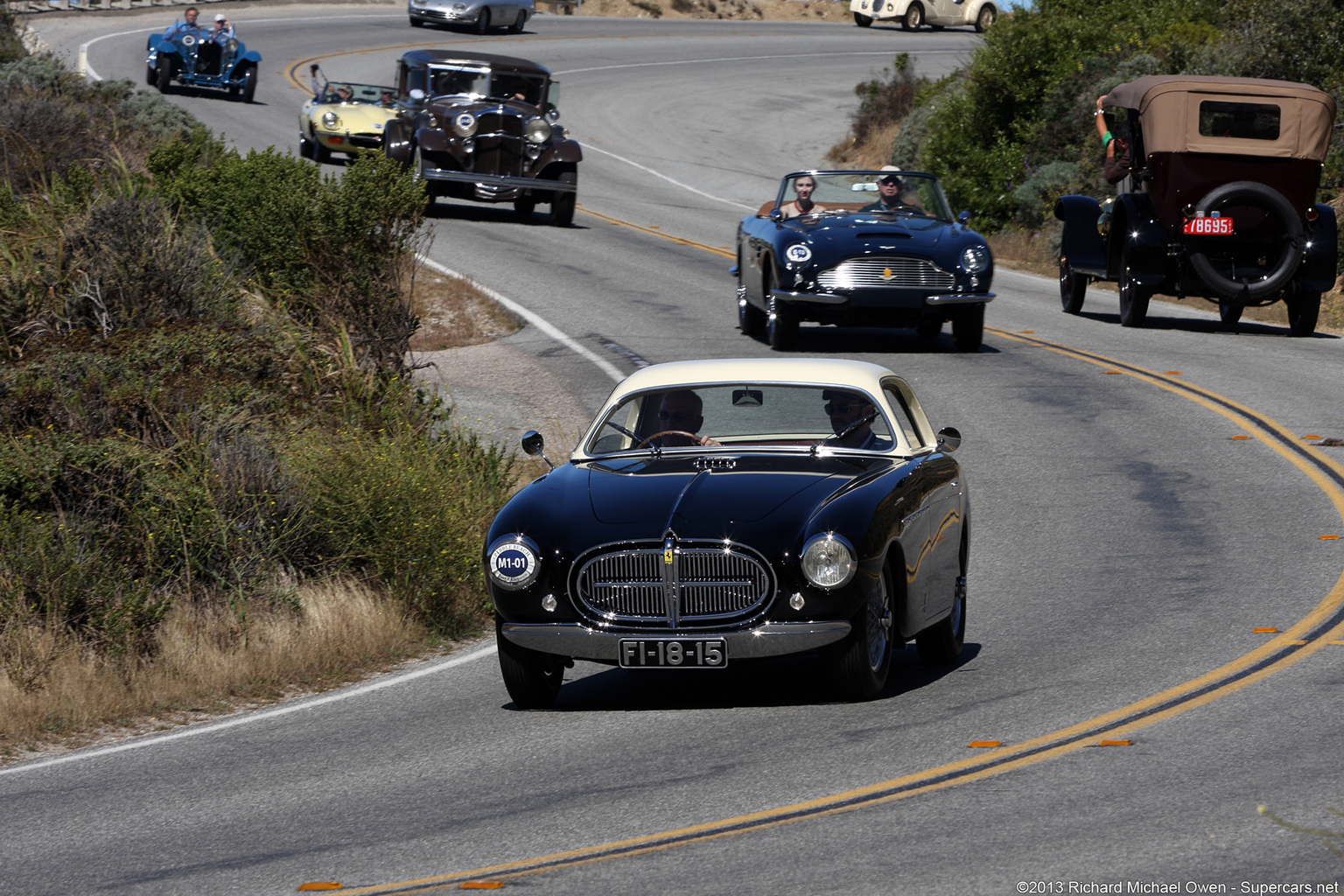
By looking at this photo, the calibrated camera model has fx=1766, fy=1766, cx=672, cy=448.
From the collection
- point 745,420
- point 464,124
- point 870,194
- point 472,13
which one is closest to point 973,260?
point 870,194

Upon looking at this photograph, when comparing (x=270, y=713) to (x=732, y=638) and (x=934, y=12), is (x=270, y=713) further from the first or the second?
(x=934, y=12)

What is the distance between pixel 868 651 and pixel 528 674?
1543mm

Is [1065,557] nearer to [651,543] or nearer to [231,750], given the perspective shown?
[651,543]

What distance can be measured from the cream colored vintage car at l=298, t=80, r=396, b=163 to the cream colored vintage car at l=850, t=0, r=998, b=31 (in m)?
34.9

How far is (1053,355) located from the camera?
19281mm

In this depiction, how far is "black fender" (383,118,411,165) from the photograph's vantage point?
88.7ft

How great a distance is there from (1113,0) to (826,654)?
32.3m

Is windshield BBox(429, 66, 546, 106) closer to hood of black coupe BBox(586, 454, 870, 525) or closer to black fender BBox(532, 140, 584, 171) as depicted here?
black fender BBox(532, 140, 584, 171)

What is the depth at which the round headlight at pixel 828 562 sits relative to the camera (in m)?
7.46

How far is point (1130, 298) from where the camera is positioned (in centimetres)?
2120

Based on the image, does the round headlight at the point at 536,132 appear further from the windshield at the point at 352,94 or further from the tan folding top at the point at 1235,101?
the tan folding top at the point at 1235,101

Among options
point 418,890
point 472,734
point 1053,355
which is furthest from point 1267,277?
point 418,890

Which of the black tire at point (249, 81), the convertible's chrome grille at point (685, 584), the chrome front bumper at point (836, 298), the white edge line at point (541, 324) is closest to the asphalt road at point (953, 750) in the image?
the convertible's chrome grille at point (685, 584)

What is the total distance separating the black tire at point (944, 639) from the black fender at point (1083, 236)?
536 inches
